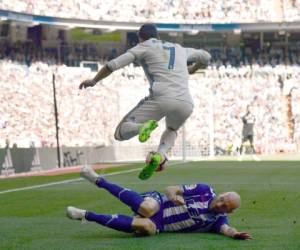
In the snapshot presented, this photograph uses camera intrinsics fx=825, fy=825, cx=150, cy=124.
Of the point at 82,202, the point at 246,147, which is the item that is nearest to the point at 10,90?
the point at 246,147

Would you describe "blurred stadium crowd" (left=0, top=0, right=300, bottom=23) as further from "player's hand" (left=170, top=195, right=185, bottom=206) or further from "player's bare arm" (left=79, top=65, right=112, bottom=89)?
"player's hand" (left=170, top=195, right=185, bottom=206)

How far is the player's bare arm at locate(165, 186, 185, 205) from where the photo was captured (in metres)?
7.75

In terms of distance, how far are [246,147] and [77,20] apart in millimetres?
12376

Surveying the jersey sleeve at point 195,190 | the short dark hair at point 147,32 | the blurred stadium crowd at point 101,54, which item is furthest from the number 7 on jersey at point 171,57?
the blurred stadium crowd at point 101,54

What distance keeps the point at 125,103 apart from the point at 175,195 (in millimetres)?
37395

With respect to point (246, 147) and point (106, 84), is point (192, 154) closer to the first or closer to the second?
point (246, 147)

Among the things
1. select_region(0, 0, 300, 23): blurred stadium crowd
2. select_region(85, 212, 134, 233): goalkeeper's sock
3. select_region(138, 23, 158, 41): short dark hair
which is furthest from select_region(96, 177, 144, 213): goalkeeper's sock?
select_region(0, 0, 300, 23): blurred stadium crowd

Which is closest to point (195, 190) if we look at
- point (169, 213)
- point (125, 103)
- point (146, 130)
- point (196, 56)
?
point (169, 213)

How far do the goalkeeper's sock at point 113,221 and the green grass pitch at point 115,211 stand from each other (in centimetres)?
11

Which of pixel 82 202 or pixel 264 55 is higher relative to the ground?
pixel 264 55

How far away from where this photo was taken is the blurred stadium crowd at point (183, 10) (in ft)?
159

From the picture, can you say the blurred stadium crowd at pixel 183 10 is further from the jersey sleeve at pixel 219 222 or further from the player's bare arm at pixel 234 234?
the player's bare arm at pixel 234 234

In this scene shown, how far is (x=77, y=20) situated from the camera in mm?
47156

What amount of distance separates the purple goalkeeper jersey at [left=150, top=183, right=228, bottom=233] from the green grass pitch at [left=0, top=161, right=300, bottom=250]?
0.38 ft
